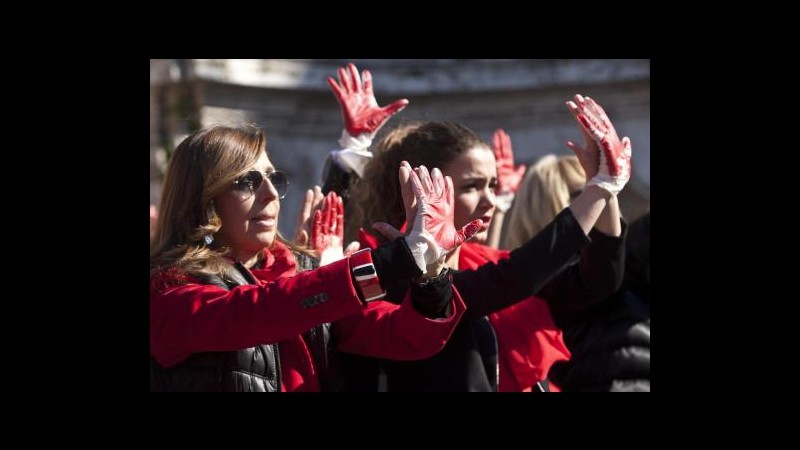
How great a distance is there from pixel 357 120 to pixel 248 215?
37.0 inches

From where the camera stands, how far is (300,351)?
2.81 meters

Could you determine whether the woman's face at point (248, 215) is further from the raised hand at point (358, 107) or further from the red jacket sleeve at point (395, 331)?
the raised hand at point (358, 107)

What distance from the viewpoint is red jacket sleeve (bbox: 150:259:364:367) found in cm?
255

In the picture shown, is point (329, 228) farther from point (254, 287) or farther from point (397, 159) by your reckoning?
point (254, 287)

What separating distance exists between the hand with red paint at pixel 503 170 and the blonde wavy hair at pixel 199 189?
1.48 metres

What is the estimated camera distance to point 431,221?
2.63 metres

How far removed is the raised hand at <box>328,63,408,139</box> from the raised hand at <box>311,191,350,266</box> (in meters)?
0.45

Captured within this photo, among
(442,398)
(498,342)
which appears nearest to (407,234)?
(442,398)

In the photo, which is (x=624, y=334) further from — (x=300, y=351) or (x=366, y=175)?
(x=300, y=351)

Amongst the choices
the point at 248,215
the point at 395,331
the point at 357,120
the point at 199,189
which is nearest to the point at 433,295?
the point at 395,331

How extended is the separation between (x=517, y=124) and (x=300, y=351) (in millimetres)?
8187

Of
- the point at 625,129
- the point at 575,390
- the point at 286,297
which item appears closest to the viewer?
the point at 286,297

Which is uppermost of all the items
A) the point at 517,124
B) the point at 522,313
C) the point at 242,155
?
the point at 517,124

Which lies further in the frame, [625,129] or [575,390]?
[625,129]
